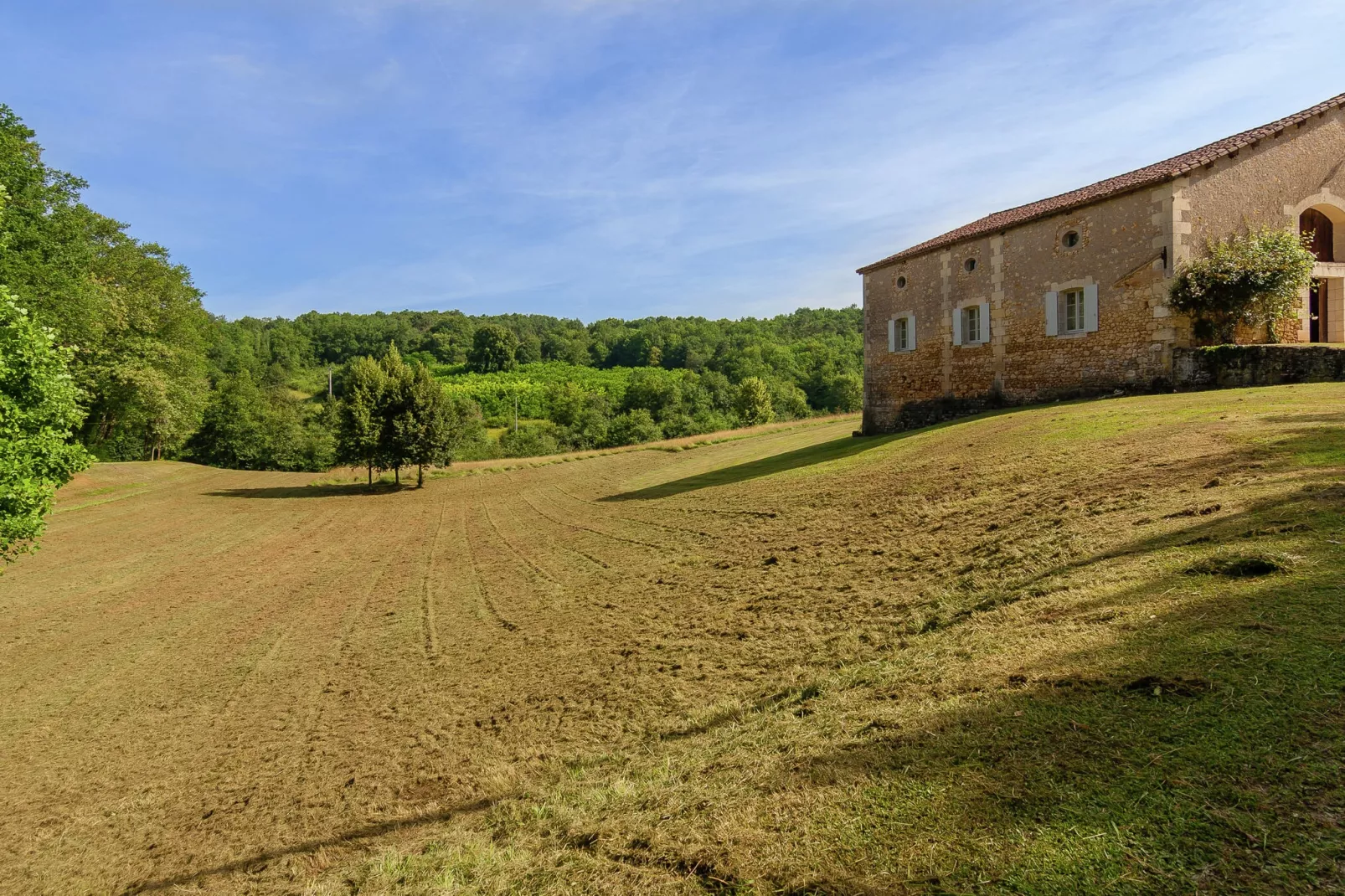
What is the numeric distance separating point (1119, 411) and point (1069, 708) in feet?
38.0

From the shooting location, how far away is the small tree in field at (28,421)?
10492mm

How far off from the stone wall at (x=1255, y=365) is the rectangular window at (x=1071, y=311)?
9.18ft

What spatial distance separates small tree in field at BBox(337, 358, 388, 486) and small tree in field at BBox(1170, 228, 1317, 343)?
28.9 meters

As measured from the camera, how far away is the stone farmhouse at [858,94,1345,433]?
15891mm

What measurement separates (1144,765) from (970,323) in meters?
20.8

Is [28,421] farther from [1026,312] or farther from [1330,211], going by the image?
[1330,211]

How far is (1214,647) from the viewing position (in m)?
3.81

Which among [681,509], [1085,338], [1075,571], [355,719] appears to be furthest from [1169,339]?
[355,719]

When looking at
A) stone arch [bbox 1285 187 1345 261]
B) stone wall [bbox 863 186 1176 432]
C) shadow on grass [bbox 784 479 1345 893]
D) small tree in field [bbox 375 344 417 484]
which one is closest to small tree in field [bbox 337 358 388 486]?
small tree in field [bbox 375 344 417 484]

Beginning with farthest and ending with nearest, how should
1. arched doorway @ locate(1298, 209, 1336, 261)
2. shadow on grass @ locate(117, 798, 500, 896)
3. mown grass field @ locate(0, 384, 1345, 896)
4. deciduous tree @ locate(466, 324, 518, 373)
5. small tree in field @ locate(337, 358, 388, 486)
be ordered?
1. deciduous tree @ locate(466, 324, 518, 373)
2. small tree in field @ locate(337, 358, 388, 486)
3. arched doorway @ locate(1298, 209, 1336, 261)
4. shadow on grass @ locate(117, 798, 500, 896)
5. mown grass field @ locate(0, 384, 1345, 896)

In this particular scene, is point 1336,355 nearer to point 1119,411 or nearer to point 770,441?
point 1119,411

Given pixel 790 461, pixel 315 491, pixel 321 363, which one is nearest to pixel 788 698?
pixel 790 461

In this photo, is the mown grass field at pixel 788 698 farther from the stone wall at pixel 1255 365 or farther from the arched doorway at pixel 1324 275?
the arched doorway at pixel 1324 275

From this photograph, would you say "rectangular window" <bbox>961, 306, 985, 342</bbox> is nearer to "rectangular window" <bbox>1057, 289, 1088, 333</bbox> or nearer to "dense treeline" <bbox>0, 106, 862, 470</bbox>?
"rectangular window" <bbox>1057, 289, 1088, 333</bbox>
